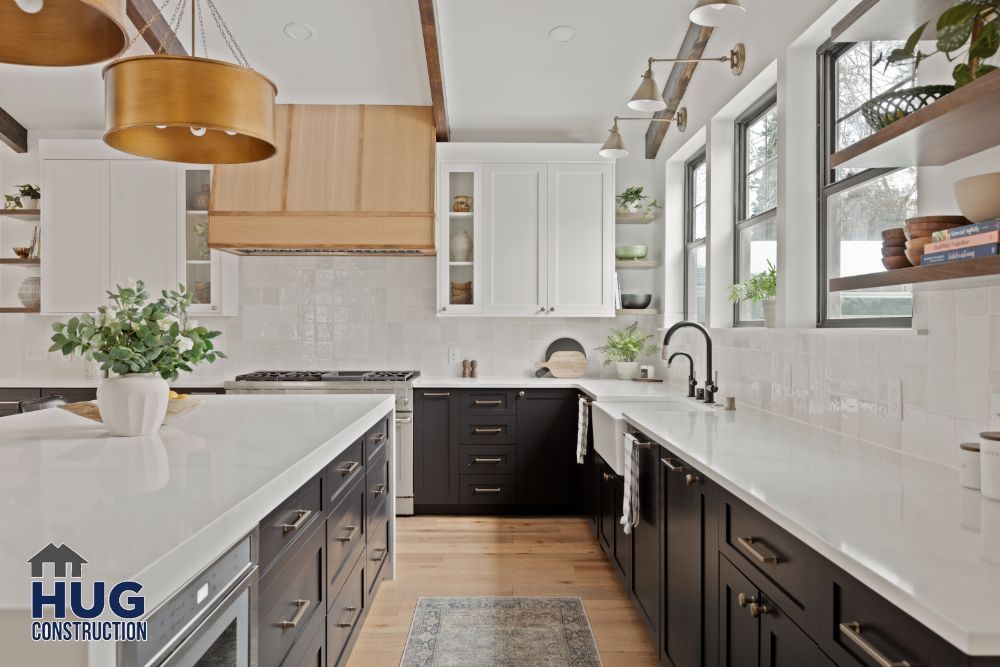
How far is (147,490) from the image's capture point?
1.32m

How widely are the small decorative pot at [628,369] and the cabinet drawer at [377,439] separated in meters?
2.09

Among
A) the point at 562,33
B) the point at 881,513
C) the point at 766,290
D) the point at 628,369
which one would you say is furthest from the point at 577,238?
the point at 881,513

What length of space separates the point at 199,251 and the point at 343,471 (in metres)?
3.14

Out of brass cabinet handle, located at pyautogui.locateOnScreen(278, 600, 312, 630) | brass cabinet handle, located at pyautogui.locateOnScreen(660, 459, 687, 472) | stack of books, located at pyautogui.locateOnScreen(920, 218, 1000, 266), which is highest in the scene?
stack of books, located at pyautogui.locateOnScreen(920, 218, 1000, 266)

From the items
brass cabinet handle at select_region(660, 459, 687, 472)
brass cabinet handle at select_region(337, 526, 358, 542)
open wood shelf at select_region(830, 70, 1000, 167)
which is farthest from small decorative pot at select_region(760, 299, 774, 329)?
brass cabinet handle at select_region(337, 526, 358, 542)

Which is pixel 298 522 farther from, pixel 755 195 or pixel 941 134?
pixel 755 195

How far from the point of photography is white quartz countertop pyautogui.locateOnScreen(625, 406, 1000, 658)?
35.3 inches

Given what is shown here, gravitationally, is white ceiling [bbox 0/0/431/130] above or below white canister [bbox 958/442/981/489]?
above

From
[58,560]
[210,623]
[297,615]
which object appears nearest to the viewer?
[58,560]

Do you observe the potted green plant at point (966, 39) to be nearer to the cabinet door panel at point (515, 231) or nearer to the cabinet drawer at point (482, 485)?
the cabinet door panel at point (515, 231)

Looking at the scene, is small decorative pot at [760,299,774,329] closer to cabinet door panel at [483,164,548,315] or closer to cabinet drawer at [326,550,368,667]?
cabinet door panel at [483,164,548,315]

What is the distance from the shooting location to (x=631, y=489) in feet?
8.64

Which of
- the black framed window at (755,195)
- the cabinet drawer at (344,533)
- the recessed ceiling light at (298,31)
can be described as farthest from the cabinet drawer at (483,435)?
the recessed ceiling light at (298,31)

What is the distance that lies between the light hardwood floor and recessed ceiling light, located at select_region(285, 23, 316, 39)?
3206 mm
